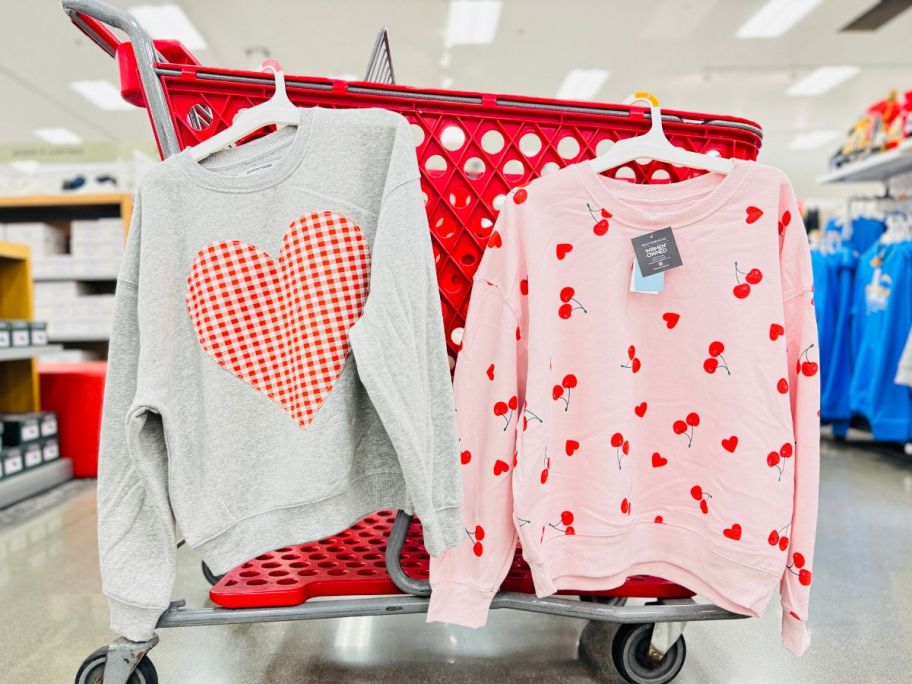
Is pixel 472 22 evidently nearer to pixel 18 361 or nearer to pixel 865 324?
pixel 865 324

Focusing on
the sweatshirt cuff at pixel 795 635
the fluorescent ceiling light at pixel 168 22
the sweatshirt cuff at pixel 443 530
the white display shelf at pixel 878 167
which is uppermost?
the fluorescent ceiling light at pixel 168 22

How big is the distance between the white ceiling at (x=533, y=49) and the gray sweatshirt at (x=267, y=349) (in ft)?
16.0

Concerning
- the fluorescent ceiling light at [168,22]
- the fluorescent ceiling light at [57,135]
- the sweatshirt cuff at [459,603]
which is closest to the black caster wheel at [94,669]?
the sweatshirt cuff at [459,603]

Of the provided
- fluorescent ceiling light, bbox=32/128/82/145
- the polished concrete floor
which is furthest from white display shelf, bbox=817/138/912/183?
fluorescent ceiling light, bbox=32/128/82/145

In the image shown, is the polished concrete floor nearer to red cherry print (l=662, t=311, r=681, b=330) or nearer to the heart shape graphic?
red cherry print (l=662, t=311, r=681, b=330)

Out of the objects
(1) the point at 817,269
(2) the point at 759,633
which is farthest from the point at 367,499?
(1) the point at 817,269

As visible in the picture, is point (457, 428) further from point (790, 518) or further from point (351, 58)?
point (351, 58)

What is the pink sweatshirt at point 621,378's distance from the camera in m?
1.04

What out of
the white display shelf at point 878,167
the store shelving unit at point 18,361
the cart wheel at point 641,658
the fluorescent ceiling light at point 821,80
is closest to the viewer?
the cart wheel at point 641,658

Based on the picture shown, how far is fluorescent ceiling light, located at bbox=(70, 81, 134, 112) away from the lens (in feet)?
22.6

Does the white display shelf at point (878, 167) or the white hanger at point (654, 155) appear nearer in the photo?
the white hanger at point (654, 155)

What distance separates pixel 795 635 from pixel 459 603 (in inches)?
23.1

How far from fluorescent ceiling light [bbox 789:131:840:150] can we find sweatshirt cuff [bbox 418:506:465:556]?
34.3ft

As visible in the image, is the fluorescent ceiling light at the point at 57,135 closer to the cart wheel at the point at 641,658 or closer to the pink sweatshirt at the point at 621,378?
the pink sweatshirt at the point at 621,378
